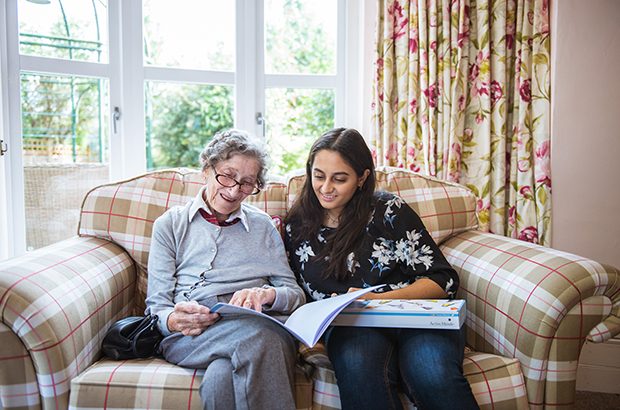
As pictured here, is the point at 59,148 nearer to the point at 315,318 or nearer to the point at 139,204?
the point at 139,204

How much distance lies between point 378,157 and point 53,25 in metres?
1.49

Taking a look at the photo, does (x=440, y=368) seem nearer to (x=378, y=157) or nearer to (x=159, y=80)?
(x=378, y=157)

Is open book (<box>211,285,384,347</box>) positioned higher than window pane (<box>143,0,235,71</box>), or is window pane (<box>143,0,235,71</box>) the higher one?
window pane (<box>143,0,235,71</box>)

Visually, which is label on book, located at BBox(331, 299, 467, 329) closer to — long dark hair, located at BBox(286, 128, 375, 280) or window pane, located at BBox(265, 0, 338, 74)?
long dark hair, located at BBox(286, 128, 375, 280)

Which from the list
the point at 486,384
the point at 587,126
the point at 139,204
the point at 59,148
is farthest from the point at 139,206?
the point at 587,126

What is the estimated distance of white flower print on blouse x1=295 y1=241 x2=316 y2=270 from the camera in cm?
163

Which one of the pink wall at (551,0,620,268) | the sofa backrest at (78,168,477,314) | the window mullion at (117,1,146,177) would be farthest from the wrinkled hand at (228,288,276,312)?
the pink wall at (551,0,620,268)

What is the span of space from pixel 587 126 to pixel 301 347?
5.01ft

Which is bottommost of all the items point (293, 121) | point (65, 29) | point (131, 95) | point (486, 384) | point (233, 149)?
point (486, 384)

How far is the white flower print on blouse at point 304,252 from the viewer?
1.63 metres

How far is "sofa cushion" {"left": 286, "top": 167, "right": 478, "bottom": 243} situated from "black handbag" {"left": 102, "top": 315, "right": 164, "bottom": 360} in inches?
26.3

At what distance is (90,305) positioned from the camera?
1.42 meters

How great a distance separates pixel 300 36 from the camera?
101 inches

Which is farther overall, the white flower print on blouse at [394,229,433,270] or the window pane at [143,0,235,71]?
the window pane at [143,0,235,71]
